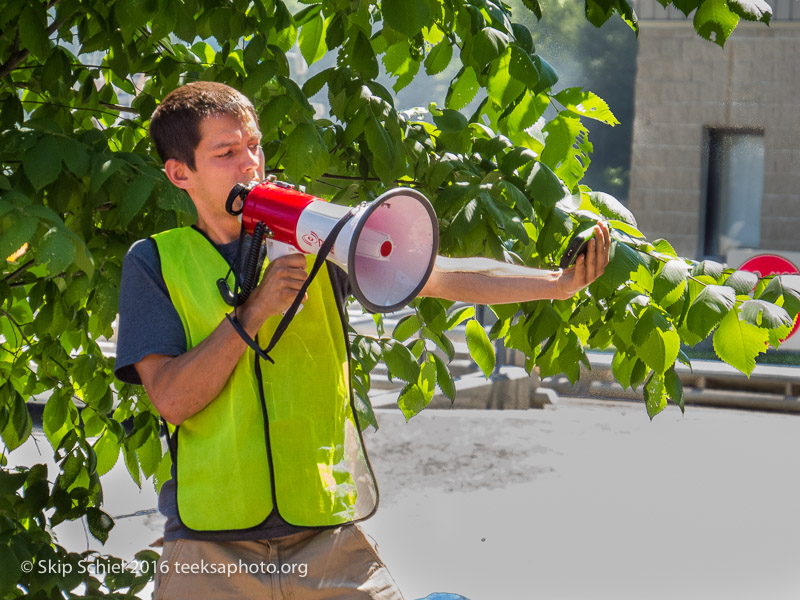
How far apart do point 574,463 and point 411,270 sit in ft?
26.4

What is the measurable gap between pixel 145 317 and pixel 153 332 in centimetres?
4

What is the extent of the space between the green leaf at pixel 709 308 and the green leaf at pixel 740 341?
0.09ft

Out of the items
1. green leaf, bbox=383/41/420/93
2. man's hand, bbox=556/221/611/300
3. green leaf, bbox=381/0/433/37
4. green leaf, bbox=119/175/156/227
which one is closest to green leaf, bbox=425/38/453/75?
green leaf, bbox=383/41/420/93

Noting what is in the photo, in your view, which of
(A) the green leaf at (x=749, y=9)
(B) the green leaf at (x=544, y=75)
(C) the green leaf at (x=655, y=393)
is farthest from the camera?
(C) the green leaf at (x=655, y=393)

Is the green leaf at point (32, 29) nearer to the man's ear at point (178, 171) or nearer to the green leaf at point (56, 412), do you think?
the man's ear at point (178, 171)

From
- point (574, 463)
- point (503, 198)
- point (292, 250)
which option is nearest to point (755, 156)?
point (574, 463)

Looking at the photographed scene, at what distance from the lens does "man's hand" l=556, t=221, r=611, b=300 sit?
2064 mm

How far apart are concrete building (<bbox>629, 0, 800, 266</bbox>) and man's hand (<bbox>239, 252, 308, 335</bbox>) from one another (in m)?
13.6

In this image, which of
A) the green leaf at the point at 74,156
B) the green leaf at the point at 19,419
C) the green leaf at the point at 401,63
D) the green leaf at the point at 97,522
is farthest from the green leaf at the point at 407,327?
the green leaf at the point at 74,156

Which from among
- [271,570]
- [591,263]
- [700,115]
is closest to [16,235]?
[271,570]

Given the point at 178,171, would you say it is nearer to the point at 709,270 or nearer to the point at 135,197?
the point at 135,197

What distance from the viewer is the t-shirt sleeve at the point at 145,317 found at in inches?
79.0

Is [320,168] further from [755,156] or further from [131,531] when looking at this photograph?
[755,156]

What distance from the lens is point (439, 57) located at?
3.13 metres
